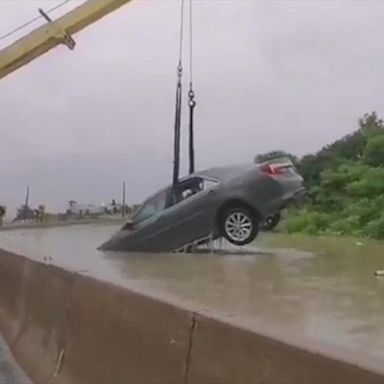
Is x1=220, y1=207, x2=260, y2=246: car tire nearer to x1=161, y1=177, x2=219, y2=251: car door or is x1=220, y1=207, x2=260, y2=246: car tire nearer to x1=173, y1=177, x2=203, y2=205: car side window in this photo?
x1=161, y1=177, x2=219, y2=251: car door

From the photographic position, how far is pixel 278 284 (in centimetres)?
1349

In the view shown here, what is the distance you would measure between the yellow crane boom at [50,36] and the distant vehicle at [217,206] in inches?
477

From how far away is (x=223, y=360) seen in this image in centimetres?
578

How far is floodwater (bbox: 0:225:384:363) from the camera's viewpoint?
8.38 metres

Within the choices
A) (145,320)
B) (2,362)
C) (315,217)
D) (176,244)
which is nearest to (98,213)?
(315,217)

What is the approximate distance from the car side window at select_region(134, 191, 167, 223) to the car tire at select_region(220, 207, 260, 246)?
1386mm

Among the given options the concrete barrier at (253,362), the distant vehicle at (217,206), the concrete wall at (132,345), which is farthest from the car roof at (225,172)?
the concrete barrier at (253,362)

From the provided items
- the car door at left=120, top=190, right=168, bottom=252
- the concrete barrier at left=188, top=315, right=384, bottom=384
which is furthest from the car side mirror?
the concrete barrier at left=188, top=315, right=384, bottom=384

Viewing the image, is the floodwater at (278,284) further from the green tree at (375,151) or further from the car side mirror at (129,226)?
the green tree at (375,151)

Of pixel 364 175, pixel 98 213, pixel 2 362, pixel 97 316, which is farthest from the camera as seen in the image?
pixel 98 213

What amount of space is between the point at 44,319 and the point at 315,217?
2761 cm

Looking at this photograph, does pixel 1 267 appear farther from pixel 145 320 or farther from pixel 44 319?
pixel 145 320

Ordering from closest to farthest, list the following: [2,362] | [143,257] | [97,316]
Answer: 1. [97,316]
2. [2,362]
3. [143,257]

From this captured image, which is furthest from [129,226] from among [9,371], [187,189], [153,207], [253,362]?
[253,362]
